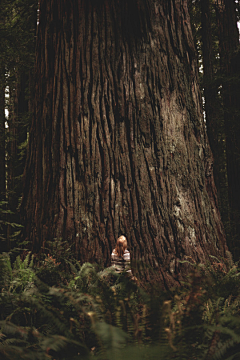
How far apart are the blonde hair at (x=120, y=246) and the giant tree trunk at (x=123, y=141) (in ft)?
0.62

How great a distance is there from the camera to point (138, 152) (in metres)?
3.90

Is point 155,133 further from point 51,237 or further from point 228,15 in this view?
point 228,15

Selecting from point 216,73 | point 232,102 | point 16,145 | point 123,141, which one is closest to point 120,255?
→ point 123,141

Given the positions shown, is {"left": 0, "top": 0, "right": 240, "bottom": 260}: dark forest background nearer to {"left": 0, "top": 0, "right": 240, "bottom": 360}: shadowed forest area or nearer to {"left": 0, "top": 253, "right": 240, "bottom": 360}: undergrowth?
{"left": 0, "top": 0, "right": 240, "bottom": 360}: shadowed forest area

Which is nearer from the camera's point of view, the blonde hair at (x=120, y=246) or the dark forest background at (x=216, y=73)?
the blonde hair at (x=120, y=246)

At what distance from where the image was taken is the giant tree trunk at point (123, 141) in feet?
12.3

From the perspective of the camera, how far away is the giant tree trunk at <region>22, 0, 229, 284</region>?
148 inches

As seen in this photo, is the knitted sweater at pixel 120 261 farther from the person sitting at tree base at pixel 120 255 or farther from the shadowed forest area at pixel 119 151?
the shadowed forest area at pixel 119 151

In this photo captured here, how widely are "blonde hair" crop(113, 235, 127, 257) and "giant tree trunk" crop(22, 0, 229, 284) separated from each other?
188 millimetres

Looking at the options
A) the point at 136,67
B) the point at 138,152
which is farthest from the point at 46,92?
the point at 138,152

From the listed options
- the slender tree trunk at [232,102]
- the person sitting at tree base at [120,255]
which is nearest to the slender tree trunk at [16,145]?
the slender tree trunk at [232,102]

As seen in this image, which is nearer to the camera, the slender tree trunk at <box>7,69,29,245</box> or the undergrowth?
the undergrowth

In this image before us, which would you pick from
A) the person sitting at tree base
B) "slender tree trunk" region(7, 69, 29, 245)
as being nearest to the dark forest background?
"slender tree trunk" region(7, 69, 29, 245)

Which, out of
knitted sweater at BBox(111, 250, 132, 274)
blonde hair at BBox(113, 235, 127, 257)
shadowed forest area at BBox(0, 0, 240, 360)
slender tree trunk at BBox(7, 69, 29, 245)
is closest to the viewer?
knitted sweater at BBox(111, 250, 132, 274)
